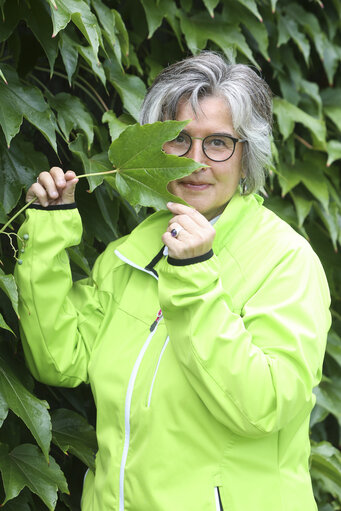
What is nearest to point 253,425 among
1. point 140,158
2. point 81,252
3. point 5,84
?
point 140,158

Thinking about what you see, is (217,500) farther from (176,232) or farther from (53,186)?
(53,186)

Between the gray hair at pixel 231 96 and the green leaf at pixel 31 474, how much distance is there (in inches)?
23.8

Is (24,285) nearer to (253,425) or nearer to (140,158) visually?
(140,158)

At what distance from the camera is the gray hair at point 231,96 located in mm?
1197

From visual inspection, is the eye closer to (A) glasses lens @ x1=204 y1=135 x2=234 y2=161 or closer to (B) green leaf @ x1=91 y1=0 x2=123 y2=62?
(A) glasses lens @ x1=204 y1=135 x2=234 y2=161

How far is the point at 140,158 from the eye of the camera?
1.09 meters

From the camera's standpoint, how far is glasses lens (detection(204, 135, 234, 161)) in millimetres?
1179

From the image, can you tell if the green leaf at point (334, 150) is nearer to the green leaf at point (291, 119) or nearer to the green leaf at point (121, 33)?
the green leaf at point (291, 119)

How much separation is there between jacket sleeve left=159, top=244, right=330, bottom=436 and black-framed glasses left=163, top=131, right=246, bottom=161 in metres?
0.23

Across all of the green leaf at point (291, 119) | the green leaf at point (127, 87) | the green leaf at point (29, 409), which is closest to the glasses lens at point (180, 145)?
the green leaf at point (127, 87)

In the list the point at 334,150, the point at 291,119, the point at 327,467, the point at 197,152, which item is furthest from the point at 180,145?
the point at 327,467

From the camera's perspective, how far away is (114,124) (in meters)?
1.45

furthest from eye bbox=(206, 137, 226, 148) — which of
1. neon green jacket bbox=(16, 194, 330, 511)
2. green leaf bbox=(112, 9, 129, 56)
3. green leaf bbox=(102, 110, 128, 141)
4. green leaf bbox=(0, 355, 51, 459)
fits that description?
green leaf bbox=(0, 355, 51, 459)

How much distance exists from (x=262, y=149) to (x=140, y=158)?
28cm
